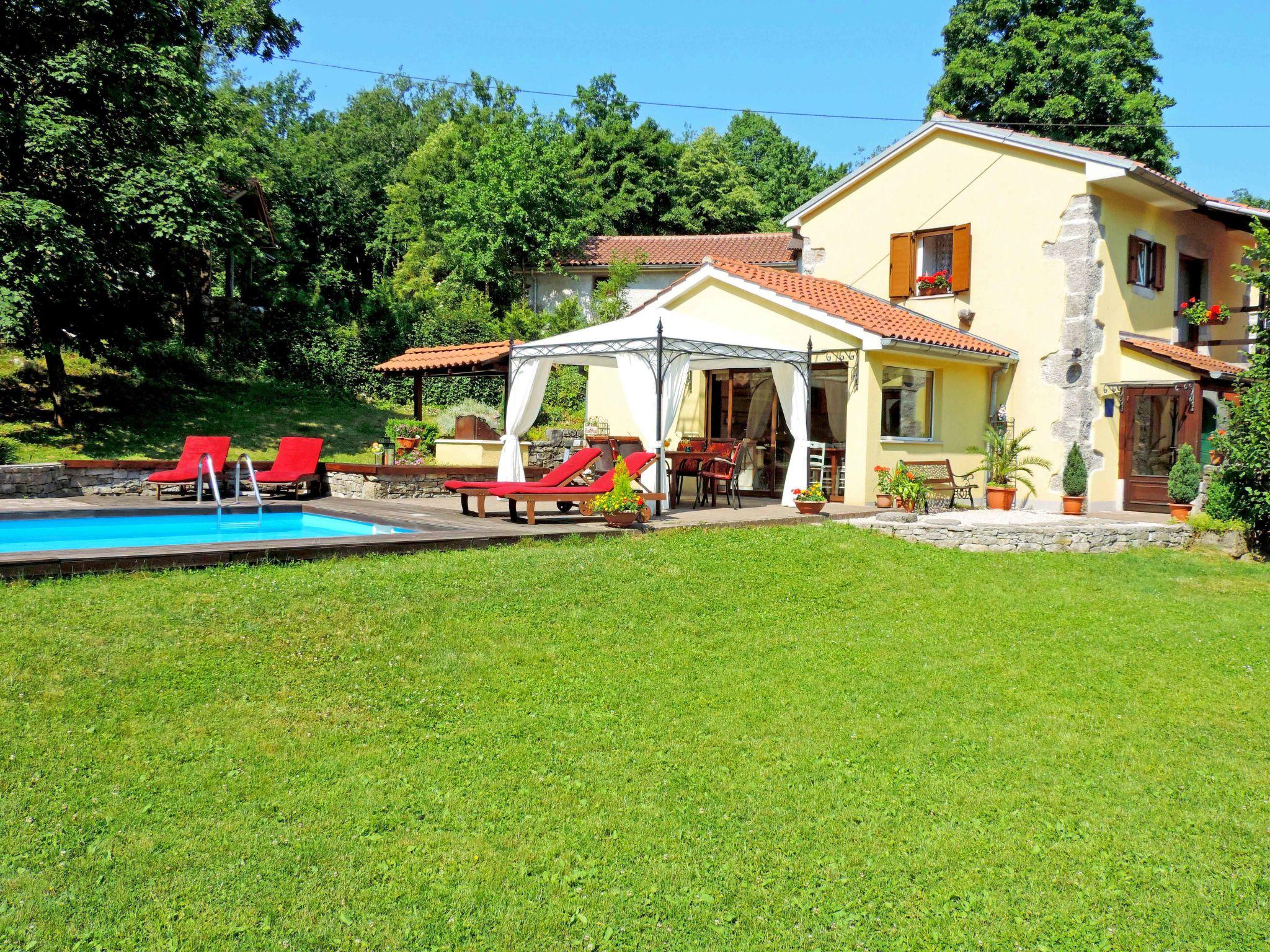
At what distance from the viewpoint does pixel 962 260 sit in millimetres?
17031

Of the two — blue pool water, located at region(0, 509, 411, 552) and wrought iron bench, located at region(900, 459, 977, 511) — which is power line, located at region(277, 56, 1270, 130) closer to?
wrought iron bench, located at region(900, 459, 977, 511)

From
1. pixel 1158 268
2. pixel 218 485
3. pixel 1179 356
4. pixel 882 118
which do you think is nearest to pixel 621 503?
pixel 218 485

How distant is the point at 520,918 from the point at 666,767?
1.49 meters

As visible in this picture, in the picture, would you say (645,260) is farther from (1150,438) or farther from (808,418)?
(808,418)

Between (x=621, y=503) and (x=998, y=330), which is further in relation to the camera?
(x=998, y=330)

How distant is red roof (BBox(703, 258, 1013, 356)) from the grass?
402 inches

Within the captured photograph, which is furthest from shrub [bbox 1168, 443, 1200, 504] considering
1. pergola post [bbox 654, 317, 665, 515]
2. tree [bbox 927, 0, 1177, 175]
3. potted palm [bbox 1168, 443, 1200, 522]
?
tree [bbox 927, 0, 1177, 175]

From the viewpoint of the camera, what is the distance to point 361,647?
6.36m

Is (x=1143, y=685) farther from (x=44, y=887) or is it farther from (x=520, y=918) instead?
(x=44, y=887)

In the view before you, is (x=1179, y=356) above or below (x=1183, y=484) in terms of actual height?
above

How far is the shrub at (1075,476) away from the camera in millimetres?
15344

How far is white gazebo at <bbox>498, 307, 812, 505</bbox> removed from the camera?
484 inches

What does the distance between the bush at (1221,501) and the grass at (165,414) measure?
1641 cm

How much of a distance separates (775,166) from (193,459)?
1551 inches
